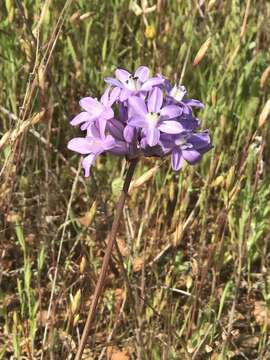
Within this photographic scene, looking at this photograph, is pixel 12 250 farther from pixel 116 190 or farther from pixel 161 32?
pixel 161 32

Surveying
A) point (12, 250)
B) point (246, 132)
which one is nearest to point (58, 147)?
point (12, 250)

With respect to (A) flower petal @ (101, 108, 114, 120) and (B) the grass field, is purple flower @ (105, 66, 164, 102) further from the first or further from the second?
(B) the grass field

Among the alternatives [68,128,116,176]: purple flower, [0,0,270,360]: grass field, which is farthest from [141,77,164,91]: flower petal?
[0,0,270,360]: grass field

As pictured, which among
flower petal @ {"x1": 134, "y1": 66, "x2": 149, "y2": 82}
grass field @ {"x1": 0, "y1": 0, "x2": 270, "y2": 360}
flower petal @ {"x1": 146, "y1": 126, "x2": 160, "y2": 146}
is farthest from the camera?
grass field @ {"x1": 0, "y1": 0, "x2": 270, "y2": 360}

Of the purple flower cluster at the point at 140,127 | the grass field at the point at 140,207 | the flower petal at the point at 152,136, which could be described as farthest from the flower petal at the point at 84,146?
the grass field at the point at 140,207

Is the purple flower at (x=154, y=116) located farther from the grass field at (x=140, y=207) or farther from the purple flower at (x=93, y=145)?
the grass field at (x=140, y=207)

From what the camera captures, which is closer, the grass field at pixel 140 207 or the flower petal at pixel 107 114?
the flower petal at pixel 107 114
